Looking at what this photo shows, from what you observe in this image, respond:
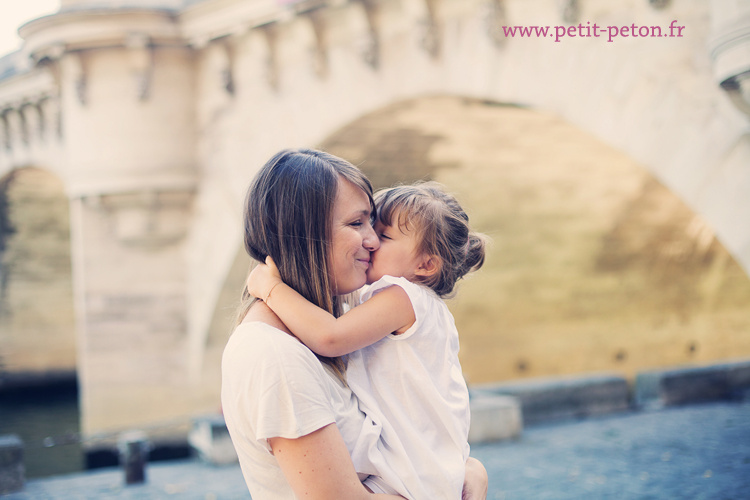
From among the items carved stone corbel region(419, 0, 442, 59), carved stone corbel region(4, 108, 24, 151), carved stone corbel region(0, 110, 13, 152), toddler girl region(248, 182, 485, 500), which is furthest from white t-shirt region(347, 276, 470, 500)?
carved stone corbel region(0, 110, 13, 152)

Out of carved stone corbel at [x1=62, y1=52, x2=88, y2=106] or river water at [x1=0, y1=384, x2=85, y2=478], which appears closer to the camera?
carved stone corbel at [x1=62, y1=52, x2=88, y2=106]

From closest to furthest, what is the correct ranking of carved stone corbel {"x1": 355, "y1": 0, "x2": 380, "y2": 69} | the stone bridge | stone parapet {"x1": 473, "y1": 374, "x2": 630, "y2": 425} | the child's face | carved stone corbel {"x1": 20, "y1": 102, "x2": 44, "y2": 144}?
1. the child's face
2. the stone bridge
3. carved stone corbel {"x1": 355, "y1": 0, "x2": 380, "y2": 69}
4. stone parapet {"x1": 473, "y1": 374, "x2": 630, "y2": 425}
5. carved stone corbel {"x1": 20, "y1": 102, "x2": 44, "y2": 144}

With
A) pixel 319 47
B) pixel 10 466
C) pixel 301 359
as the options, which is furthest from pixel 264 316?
pixel 319 47

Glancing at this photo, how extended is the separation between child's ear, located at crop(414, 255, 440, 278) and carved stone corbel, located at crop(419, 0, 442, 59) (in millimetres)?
4675

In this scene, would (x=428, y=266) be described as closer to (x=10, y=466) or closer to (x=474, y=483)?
(x=474, y=483)

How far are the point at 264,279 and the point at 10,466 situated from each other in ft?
16.6

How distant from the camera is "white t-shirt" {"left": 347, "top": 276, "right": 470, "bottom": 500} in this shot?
1409 millimetres

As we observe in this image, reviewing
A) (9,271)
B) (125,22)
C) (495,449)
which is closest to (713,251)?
(495,449)

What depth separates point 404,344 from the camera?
1.55m

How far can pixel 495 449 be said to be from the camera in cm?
598

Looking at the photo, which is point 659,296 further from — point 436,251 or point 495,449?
point 436,251

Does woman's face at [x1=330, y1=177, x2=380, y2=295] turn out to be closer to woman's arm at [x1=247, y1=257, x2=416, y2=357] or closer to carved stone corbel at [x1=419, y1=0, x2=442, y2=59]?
woman's arm at [x1=247, y1=257, x2=416, y2=357]

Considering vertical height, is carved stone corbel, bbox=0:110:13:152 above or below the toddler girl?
above

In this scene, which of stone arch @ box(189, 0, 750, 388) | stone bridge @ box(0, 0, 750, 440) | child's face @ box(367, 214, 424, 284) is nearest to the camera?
child's face @ box(367, 214, 424, 284)
